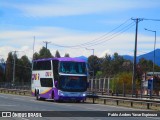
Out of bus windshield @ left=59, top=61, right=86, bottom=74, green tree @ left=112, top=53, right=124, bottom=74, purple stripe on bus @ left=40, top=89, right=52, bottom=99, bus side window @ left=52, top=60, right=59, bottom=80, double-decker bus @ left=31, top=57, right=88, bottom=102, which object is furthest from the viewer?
green tree @ left=112, top=53, right=124, bottom=74

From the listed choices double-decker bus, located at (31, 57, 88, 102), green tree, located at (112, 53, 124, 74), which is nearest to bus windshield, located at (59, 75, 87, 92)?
double-decker bus, located at (31, 57, 88, 102)

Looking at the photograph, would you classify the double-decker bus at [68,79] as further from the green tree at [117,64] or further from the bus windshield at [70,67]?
the green tree at [117,64]

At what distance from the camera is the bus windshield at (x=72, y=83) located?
3950 cm

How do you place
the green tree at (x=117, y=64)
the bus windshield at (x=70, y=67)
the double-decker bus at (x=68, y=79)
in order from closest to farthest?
the double-decker bus at (x=68, y=79)
the bus windshield at (x=70, y=67)
the green tree at (x=117, y=64)

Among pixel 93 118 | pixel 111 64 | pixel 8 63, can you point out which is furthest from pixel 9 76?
pixel 93 118

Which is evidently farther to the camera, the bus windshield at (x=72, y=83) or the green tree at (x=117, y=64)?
the green tree at (x=117, y=64)

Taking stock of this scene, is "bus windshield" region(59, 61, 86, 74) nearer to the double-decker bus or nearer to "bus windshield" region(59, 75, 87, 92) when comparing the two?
the double-decker bus

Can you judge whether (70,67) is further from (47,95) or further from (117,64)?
(117,64)

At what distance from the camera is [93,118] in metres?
21.9

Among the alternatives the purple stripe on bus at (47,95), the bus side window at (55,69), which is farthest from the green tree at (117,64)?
the bus side window at (55,69)

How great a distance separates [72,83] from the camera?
39688mm

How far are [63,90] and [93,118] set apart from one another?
17.7m

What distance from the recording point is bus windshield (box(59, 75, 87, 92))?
39.5 meters

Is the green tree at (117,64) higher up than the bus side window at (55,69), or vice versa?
the green tree at (117,64)
